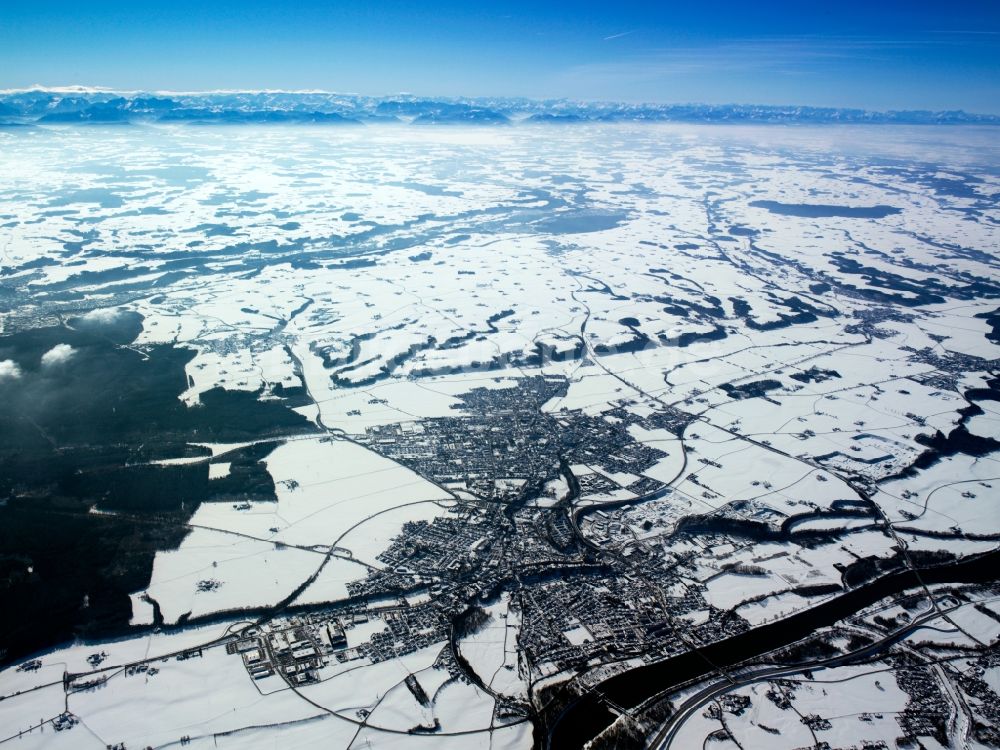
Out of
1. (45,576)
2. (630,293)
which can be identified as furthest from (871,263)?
(45,576)

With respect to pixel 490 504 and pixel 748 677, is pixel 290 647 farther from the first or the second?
pixel 748 677

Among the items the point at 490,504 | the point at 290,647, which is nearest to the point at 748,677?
the point at 490,504

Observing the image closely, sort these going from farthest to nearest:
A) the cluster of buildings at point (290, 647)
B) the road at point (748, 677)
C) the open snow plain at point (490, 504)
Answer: the cluster of buildings at point (290, 647) < the open snow plain at point (490, 504) < the road at point (748, 677)

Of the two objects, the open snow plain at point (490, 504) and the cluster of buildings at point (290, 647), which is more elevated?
the open snow plain at point (490, 504)

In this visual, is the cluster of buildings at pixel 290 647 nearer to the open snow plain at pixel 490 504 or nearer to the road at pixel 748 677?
the open snow plain at pixel 490 504

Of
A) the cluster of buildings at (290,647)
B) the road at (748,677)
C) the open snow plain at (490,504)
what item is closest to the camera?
the road at (748,677)

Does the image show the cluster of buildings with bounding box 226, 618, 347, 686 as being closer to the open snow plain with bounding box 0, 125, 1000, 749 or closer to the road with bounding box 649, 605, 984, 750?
the open snow plain with bounding box 0, 125, 1000, 749

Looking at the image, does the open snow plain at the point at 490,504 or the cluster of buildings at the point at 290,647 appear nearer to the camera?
the open snow plain at the point at 490,504

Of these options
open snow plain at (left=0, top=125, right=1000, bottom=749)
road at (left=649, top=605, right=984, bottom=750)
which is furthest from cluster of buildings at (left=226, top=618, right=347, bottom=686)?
road at (left=649, top=605, right=984, bottom=750)

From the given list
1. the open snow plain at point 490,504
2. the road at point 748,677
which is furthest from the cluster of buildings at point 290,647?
the road at point 748,677
